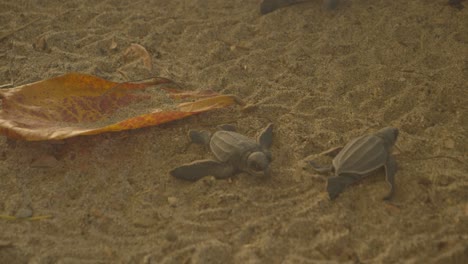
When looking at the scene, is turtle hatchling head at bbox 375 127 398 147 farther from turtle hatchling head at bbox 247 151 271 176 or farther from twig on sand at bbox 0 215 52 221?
twig on sand at bbox 0 215 52 221

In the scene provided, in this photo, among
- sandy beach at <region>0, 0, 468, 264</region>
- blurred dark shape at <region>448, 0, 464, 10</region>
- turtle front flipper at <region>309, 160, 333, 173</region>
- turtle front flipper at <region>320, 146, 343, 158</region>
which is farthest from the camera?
blurred dark shape at <region>448, 0, 464, 10</region>

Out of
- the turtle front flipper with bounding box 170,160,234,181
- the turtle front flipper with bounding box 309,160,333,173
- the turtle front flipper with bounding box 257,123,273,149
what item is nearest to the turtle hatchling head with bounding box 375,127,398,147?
the turtle front flipper with bounding box 309,160,333,173

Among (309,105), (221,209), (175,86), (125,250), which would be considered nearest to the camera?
(125,250)

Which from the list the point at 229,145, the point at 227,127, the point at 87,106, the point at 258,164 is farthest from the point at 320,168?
the point at 87,106

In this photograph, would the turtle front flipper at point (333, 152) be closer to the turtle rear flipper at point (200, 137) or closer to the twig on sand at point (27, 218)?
the turtle rear flipper at point (200, 137)

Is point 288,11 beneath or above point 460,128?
above

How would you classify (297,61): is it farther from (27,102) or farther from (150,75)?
(27,102)

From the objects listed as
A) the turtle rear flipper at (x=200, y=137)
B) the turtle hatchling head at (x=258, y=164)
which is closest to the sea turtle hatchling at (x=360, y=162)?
the turtle hatchling head at (x=258, y=164)

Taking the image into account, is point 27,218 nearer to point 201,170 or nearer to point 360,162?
point 201,170

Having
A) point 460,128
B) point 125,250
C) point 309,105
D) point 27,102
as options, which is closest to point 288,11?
point 309,105
